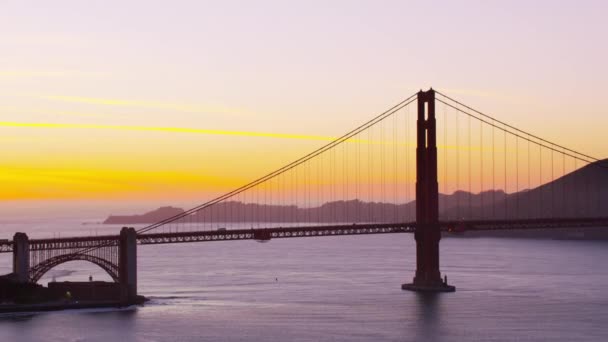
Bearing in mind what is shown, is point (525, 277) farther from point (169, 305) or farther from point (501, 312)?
point (169, 305)

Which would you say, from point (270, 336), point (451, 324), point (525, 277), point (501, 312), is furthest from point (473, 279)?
point (270, 336)

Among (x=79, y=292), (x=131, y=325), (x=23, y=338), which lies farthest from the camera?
(x=79, y=292)

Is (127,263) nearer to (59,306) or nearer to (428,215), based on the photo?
(59,306)

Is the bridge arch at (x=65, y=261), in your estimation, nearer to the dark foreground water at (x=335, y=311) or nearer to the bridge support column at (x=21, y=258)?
the bridge support column at (x=21, y=258)

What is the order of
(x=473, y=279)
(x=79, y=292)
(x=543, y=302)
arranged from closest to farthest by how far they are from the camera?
(x=79, y=292)
(x=543, y=302)
(x=473, y=279)

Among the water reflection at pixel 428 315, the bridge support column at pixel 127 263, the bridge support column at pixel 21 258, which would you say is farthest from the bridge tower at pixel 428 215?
the bridge support column at pixel 21 258

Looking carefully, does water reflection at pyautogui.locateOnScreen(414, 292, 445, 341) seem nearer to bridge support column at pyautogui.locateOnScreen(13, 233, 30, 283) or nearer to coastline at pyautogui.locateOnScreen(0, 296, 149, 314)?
coastline at pyautogui.locateOnScreen(0, 296, 149, 314)

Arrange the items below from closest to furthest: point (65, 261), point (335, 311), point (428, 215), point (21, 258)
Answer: point (21, 258) < point (65, 261) < point (335, 311) < point (428, 215)

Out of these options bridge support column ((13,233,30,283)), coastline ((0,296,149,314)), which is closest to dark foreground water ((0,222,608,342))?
coastline ((0,296,149,314))

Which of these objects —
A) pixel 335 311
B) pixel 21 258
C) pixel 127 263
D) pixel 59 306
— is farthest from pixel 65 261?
pixel 335 311
